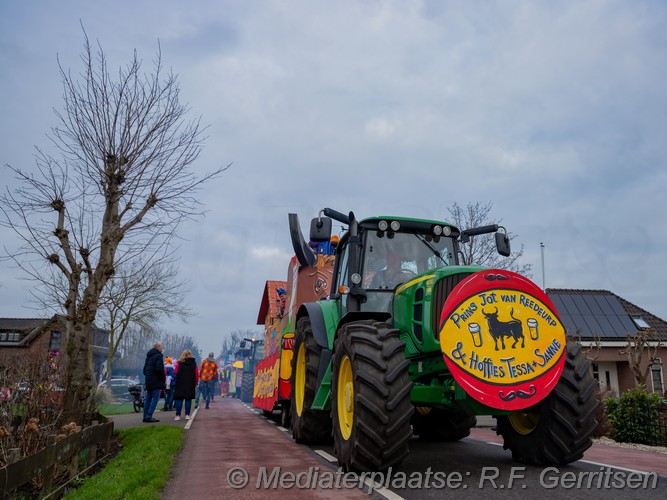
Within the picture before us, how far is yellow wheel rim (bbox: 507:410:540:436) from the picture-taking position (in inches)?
215

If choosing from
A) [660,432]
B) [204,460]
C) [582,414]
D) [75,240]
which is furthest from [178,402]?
[660,432]

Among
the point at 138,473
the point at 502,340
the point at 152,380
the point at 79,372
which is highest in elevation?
the point at 502,340

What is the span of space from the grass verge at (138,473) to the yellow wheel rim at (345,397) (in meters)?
1.86

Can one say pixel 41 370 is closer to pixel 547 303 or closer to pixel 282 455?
pixel 282 455

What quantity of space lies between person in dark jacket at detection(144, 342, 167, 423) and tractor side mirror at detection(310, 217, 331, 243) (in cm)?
708

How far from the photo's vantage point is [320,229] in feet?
21.0

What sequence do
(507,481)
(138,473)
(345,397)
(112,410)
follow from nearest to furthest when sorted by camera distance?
(507,481) → (138,473) → (345,397) → (112,410)

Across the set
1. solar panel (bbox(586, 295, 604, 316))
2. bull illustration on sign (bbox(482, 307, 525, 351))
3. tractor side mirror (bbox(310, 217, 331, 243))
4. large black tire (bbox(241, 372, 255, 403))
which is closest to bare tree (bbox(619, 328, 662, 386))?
solar panel (bbox(586, 295, 604, 316))

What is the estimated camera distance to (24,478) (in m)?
4.28

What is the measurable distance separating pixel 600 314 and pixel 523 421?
24.5 m

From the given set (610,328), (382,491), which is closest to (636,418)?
(382,491)

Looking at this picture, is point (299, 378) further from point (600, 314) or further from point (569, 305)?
point (600, 314)

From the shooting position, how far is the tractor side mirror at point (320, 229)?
20.9 ft

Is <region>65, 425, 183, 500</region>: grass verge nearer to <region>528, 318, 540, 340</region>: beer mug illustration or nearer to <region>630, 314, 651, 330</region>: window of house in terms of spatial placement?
<region>528, 318, 540, 340</region>: beer mug illustration
